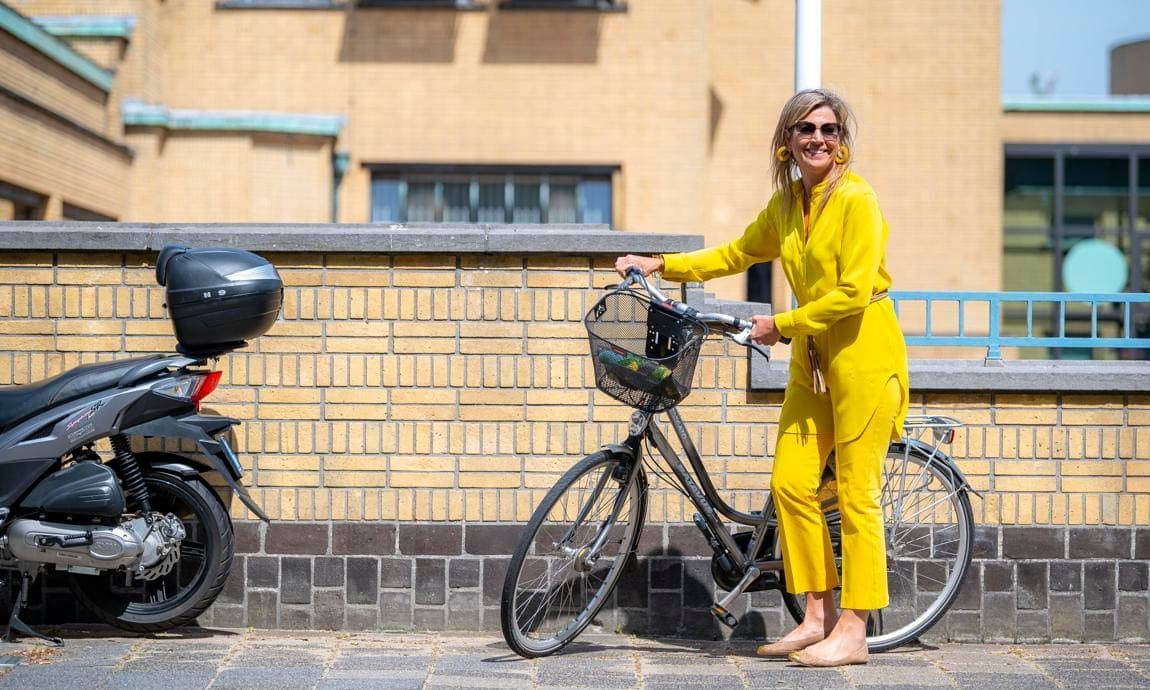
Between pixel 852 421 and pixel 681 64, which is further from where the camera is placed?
pixel 681 64

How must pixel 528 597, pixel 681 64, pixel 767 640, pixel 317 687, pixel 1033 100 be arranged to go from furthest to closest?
pixel 1033 100, pixel 681 64, pixel 767 640, pixel 528 597, pixel 317 687

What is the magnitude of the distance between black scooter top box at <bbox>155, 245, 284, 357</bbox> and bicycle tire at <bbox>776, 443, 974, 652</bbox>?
2.24m

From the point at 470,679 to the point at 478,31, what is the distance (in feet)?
38.0

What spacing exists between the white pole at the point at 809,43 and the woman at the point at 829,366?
4552 mm

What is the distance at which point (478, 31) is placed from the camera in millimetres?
15516

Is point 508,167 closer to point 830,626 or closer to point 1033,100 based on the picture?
point 1033,100

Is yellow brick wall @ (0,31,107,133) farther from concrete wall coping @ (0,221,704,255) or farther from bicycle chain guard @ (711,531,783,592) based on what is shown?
bicycle chain guard @ (711,531,783,592)

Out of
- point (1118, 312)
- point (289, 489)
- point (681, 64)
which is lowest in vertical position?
point (289, 489)

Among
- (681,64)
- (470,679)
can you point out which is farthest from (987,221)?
(470,679)

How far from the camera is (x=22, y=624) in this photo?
529 centimetres

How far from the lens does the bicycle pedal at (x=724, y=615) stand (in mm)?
5316

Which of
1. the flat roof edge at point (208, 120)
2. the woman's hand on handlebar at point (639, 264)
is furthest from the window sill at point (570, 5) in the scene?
the woman's hand on handlebar at point (639, 264)

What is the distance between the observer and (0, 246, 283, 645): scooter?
17.1ft

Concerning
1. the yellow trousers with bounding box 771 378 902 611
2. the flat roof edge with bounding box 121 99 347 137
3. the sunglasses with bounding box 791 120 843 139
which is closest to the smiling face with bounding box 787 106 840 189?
the sunglasses with bounding box 791 120 843 139
